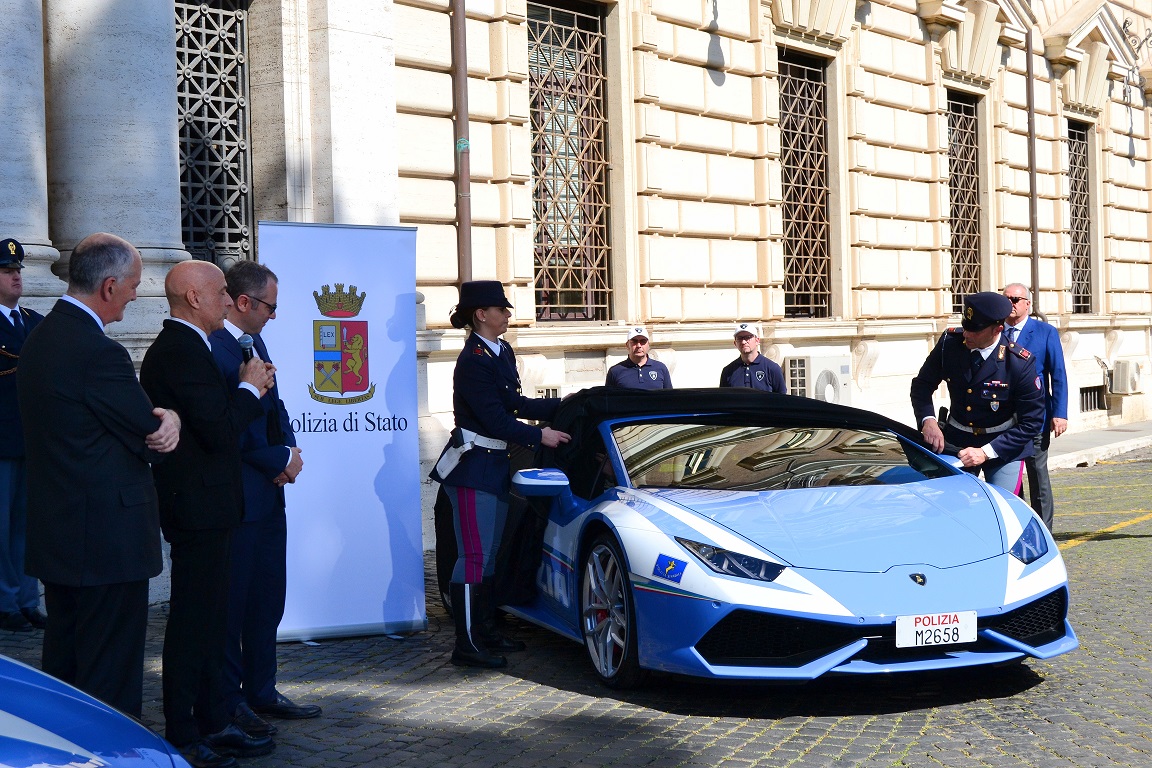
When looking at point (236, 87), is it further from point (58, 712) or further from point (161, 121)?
point (58, 712)

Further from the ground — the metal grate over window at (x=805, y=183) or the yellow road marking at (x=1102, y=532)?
the metal grate over window at (x=805, y=183)

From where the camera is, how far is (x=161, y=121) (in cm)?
920

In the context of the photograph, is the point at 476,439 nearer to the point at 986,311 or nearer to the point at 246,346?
the point at 246,346

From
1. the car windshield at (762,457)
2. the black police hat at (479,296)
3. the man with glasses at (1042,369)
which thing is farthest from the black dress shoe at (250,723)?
the man with glasses at (1042,369)

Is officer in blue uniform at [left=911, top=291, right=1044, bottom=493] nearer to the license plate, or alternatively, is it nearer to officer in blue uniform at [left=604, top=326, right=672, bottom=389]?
the license plate

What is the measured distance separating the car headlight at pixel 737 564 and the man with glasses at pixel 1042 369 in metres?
4.10

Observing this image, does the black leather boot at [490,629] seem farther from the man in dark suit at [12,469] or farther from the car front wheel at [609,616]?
the man in dark suit at [12,469]

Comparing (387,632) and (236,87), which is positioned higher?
(236,87)

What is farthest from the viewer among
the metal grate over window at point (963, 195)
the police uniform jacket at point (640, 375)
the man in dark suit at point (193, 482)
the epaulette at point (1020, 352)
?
the metal grate over window at point (963, 195)

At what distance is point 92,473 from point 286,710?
1717 millimetres

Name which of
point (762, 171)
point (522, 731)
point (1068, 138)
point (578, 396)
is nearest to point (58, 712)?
point (522, 731)

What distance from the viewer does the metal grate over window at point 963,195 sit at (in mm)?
20344

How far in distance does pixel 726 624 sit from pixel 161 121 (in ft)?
19.3

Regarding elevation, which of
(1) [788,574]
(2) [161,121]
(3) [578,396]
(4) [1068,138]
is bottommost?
(1) [788,574]
